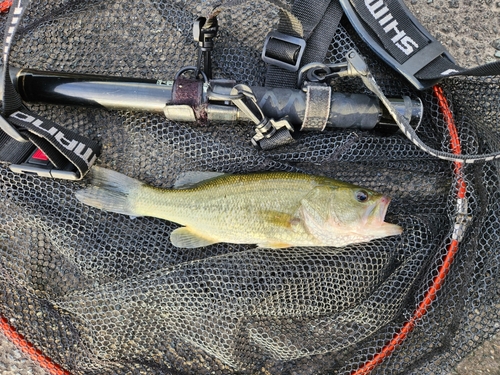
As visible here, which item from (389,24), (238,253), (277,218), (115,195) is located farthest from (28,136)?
(389,24)

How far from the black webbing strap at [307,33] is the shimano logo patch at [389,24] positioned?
8.0 inches

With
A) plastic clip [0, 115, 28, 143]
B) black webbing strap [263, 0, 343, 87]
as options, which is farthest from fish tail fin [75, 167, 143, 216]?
black webbing strap [263, 0, 343, 87]

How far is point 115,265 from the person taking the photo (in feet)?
8.16

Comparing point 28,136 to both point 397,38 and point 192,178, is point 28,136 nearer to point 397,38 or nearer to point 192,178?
point 192,178

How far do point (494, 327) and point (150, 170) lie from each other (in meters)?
2.34

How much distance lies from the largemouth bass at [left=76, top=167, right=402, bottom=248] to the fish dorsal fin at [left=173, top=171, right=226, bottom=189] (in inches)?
0.8

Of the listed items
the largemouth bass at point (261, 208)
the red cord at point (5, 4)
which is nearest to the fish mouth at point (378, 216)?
the largemouth bass at point (261, 208)

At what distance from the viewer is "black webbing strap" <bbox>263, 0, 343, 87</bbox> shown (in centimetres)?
237

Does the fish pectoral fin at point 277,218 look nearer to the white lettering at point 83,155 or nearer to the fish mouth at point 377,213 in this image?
the fish mouth at point 377,213

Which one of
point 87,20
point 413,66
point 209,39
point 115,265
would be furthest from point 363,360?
point 87,20

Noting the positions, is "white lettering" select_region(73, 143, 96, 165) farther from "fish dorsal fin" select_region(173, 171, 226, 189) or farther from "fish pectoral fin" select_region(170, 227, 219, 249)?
"fish pectoral fin" select_region(170, 227, 219, 249)

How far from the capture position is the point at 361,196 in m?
2.31

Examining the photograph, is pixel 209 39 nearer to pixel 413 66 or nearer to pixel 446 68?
pixel 413 66

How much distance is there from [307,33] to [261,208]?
1.14m
